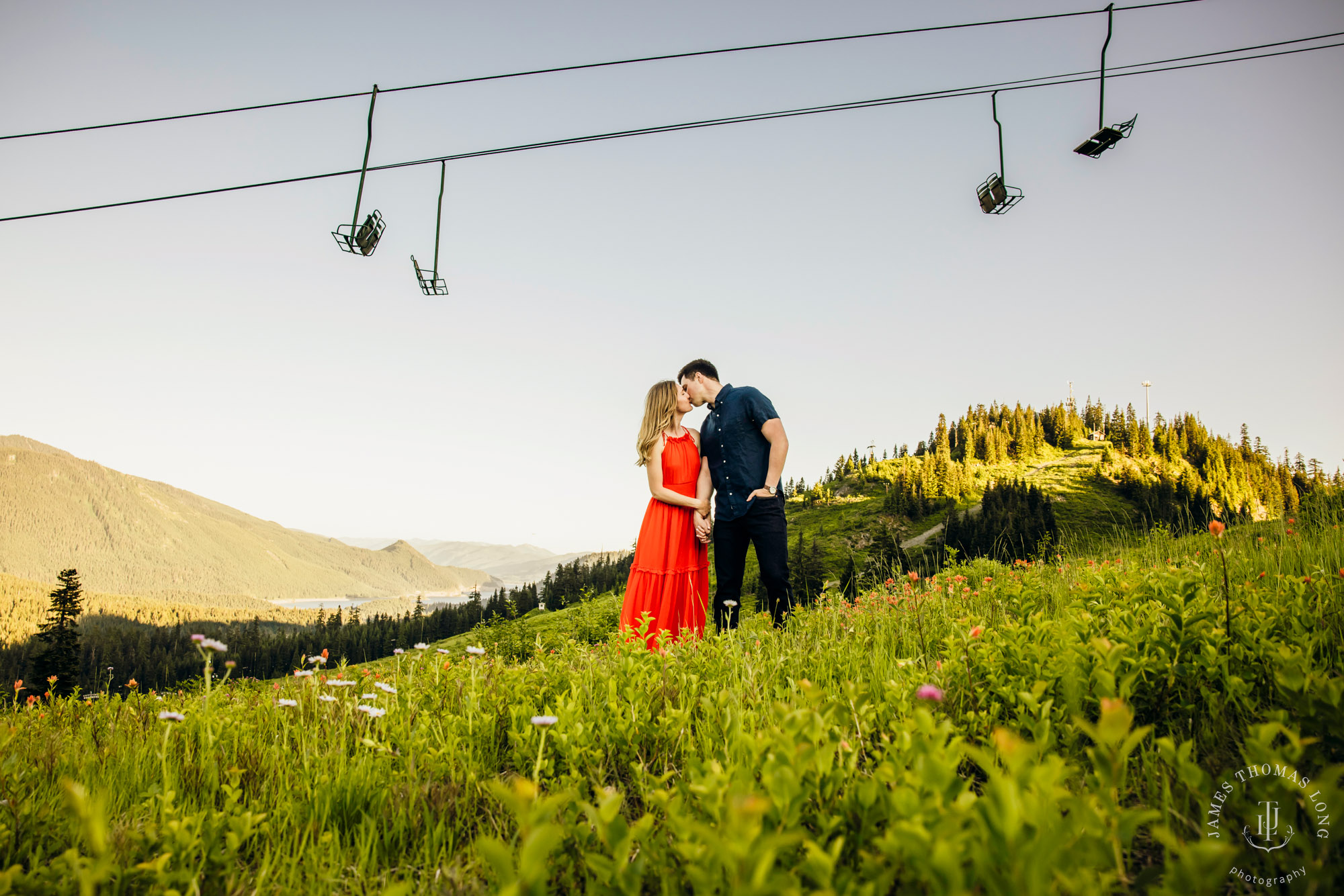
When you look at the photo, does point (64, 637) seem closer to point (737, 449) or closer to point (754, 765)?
point (737, 449)

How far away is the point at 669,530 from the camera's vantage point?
6.16 meters

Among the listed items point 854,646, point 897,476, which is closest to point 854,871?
point 854,646

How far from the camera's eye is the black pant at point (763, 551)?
18.8 ft

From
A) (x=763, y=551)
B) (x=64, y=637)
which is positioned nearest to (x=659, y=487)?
(x=763, y=551)

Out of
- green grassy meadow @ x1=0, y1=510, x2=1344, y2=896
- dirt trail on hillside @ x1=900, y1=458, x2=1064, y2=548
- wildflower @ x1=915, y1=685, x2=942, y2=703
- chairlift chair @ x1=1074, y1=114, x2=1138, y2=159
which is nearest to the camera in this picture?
green grassy meadow @ x1=0, y1=510, x2=1344, y2=896

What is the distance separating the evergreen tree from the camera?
34778 millimetres

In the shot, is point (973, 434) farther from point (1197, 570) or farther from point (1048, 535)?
point (1197, 570)

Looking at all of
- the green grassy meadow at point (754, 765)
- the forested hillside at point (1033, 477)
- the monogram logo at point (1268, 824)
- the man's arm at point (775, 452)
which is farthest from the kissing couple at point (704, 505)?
the forested hillside at point (1033, 477)

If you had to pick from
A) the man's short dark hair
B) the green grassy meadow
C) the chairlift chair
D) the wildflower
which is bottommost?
the green grassy meadow

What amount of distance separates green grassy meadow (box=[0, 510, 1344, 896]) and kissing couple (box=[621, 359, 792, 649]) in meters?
1.82

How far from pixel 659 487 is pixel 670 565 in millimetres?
810

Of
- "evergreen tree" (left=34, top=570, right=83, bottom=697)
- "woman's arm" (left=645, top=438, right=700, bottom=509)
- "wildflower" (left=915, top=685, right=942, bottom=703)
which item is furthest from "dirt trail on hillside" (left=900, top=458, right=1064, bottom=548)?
"wildflower" (left=915, top=685, right=942, bottom=703)

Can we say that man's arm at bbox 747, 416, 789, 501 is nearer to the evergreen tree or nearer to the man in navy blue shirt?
the man in navy blue shirt

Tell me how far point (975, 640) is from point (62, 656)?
5514 cm
